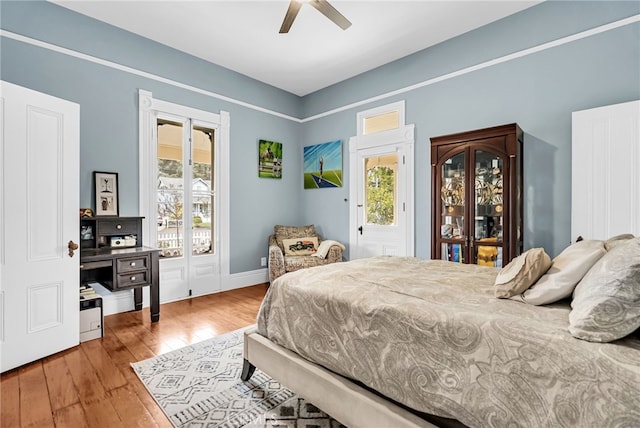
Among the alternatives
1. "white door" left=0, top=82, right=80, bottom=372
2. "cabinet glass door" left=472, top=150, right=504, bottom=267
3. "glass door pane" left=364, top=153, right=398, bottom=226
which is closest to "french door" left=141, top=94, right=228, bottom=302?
"white door" left=0, top=82, right=80, bottom=372

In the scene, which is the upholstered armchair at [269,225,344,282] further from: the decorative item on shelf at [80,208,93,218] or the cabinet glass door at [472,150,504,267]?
the decorative item on shelf at [80,208,93,218]

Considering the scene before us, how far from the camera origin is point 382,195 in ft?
14.8

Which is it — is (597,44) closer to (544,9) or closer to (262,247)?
(544,9)

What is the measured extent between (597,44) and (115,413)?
4.65 m

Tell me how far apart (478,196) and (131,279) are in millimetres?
3584

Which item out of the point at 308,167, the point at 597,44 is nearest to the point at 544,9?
the point at 597,44

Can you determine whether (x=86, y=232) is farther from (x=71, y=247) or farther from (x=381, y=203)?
(x=381, y=203)

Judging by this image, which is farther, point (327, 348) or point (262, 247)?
point (262, 247)

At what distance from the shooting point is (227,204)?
15.1 feet

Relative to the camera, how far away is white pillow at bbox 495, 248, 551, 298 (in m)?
1.43

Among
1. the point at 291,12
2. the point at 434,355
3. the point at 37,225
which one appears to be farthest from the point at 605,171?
the point at 37,225

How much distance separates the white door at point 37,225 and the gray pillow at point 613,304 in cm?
335

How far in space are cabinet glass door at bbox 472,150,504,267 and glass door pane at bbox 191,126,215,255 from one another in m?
3.34

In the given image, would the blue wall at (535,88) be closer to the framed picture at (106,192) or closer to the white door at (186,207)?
the white door at (186,207)
